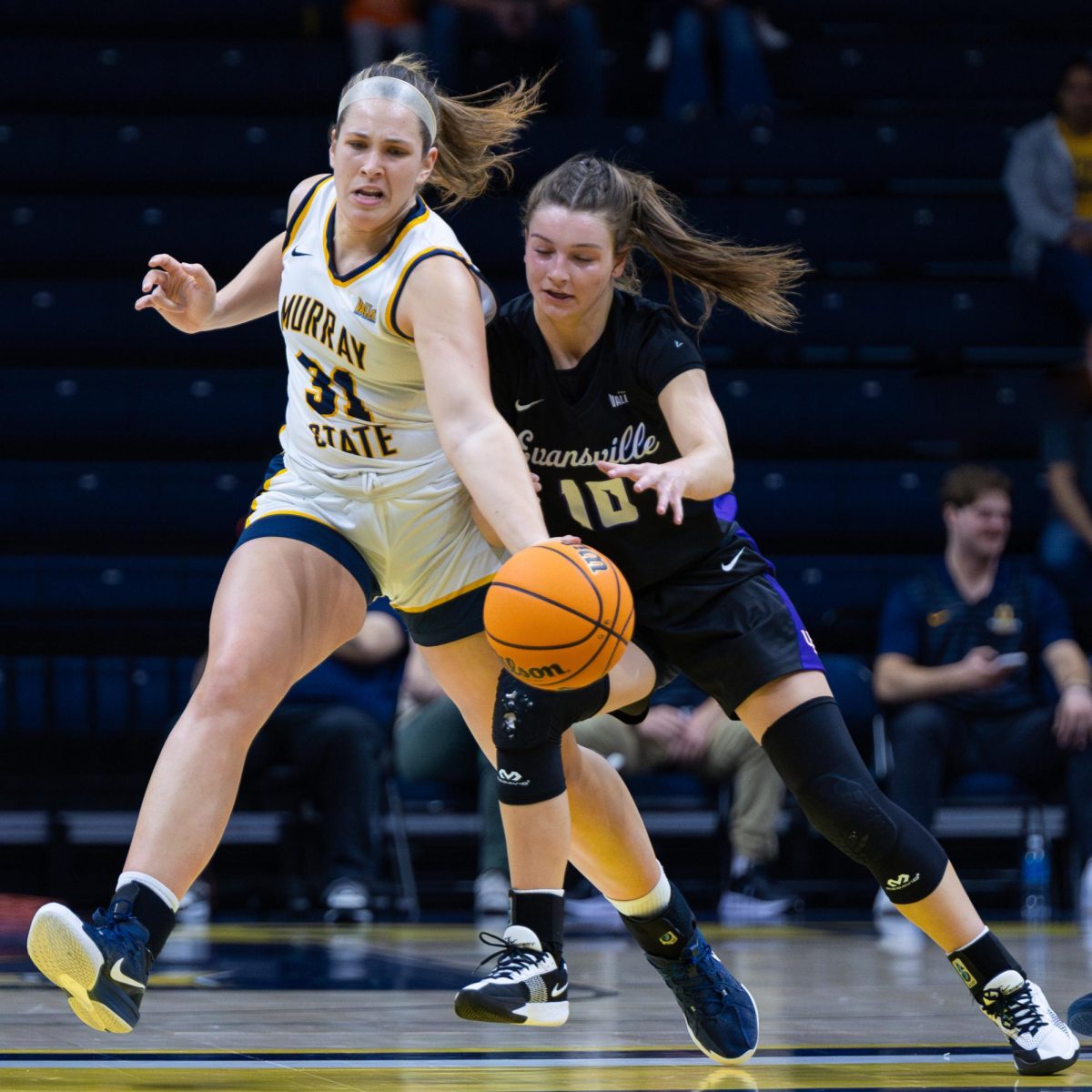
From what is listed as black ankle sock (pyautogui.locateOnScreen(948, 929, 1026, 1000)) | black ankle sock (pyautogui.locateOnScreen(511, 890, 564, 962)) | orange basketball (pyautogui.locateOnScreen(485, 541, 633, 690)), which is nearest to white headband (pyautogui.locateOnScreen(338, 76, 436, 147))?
orange basketball (pyautogui.locateOnScreen(485, 541, 633, 690))

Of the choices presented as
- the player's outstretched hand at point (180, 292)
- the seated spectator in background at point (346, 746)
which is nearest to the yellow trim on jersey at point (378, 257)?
the player's outstretched hand at point (180, 292)

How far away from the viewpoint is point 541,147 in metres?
10.1

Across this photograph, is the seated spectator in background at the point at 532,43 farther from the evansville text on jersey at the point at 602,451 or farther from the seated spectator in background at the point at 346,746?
the evansville text on jersey at the point at 602,451

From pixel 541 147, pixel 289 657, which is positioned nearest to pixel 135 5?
pixel 541 147

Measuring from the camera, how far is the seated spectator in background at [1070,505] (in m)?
8.34

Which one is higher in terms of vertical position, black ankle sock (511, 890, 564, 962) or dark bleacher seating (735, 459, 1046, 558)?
dark bleacher seating (735, 459, 1046, 558)

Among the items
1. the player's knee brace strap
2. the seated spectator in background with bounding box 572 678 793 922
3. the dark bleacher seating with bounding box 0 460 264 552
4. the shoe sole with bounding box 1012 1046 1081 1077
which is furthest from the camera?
the dark bleacher seating with bounding box 0 460 264 552

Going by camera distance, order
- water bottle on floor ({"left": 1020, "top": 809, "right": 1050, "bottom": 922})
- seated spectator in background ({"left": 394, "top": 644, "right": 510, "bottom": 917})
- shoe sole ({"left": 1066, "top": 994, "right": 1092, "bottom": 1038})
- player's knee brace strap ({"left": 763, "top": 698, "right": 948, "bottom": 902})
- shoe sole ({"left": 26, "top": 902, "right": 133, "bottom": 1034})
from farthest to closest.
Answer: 1. water bottle on floor ({"left": 1020, "top": 809, "right": 1050, "bottom": 922})
2. seated spectator in background ({"left": 394, "top": 644, "right": 510, "bottom": 917})
3. shoe sole ({"left": 1066, "top": 994, "right": 1092, "bottom": 1038})
4. player's knee brace strap ({"left": 763, "top": 698, "right": 948, "bottom": 902})
5. shoe sole ({"left": 26, "top": 902, "right": 133, "bottom": 1034})

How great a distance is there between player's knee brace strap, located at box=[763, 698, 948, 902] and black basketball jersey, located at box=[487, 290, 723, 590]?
414mm

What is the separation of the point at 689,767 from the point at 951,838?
4.02 ft

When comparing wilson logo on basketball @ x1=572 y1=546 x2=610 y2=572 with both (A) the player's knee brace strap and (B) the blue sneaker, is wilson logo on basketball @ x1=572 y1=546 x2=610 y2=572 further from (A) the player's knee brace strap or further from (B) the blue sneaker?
(B) the blue sneaker

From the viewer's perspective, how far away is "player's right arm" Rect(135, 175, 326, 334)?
149 inches

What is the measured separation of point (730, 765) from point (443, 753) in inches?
42.7

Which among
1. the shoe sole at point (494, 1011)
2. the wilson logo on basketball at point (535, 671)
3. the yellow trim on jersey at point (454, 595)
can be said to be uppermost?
the yellow trim on jersey at point (454, 595)
